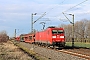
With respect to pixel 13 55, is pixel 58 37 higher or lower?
higher

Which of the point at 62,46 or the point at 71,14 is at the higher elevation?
the point at 71,14

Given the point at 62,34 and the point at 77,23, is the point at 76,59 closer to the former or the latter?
the point at 62,34

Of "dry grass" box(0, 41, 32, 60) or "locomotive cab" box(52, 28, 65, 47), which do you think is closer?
"dry grass" box(0, 41, 32, 60)

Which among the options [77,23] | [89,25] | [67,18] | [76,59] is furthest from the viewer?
[77,23]

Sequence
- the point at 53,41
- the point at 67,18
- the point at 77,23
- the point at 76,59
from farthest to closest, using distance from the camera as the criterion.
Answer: the point at 77,23 → the point at 67,18 → the point at 53,41 → the point at 76,59

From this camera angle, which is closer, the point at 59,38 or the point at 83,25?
the point at 59,38

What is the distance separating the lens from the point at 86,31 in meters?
104

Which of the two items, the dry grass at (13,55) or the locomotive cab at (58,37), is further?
the locomotive cab at (58,37)

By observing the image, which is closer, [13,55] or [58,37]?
[13,55]

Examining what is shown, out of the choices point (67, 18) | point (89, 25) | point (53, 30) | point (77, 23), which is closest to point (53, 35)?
point (53, 30)

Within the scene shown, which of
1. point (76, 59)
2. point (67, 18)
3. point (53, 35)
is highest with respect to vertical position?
A: point (67, 18)

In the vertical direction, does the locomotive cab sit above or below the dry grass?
above

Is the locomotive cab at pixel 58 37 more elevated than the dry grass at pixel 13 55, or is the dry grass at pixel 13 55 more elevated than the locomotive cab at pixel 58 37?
the locomotive cab at pixel 58 37

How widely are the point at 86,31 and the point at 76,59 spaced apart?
3358 inches
